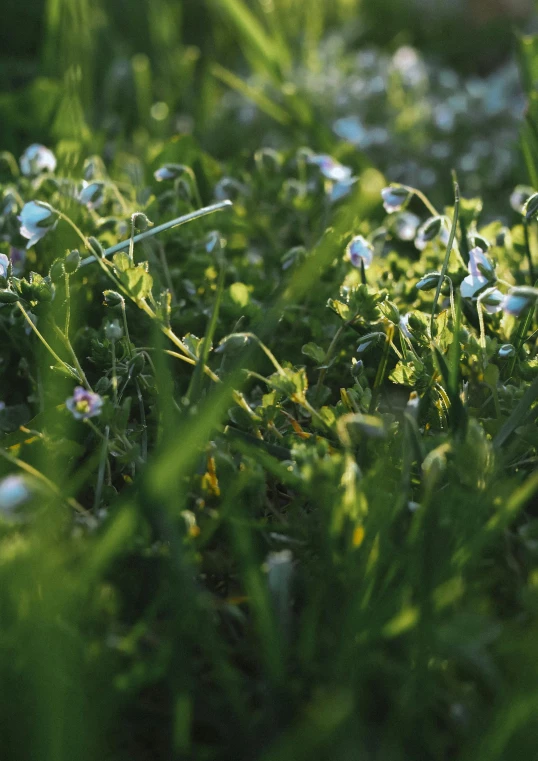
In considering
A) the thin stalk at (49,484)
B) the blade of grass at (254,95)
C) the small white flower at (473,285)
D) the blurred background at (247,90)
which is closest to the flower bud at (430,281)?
the small white flower at (473,285)

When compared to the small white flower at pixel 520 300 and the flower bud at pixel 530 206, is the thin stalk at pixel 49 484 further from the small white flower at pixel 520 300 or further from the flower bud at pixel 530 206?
the flower bud at pixel 530 206

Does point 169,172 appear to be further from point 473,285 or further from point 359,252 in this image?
point 473,285

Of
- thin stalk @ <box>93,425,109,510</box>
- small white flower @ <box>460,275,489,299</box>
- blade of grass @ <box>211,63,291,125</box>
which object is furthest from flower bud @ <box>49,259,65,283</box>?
blade of grass @ <box>211,63,291,125</box>

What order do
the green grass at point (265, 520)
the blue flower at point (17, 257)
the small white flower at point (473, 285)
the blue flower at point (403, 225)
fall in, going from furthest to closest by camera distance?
the blue flower at point (403, 225) < the blue flower at point (17, 257) < the small white flower at point (473, 285) < the green grass at point (265, 520)

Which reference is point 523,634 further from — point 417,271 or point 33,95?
point 33,95

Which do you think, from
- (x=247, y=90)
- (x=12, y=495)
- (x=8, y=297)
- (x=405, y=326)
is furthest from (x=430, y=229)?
(x=247, y=90)

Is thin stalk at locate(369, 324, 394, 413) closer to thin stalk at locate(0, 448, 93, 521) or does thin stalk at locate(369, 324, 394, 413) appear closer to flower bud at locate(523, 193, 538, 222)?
flower bud at locate(523, 193, 538, 222)
